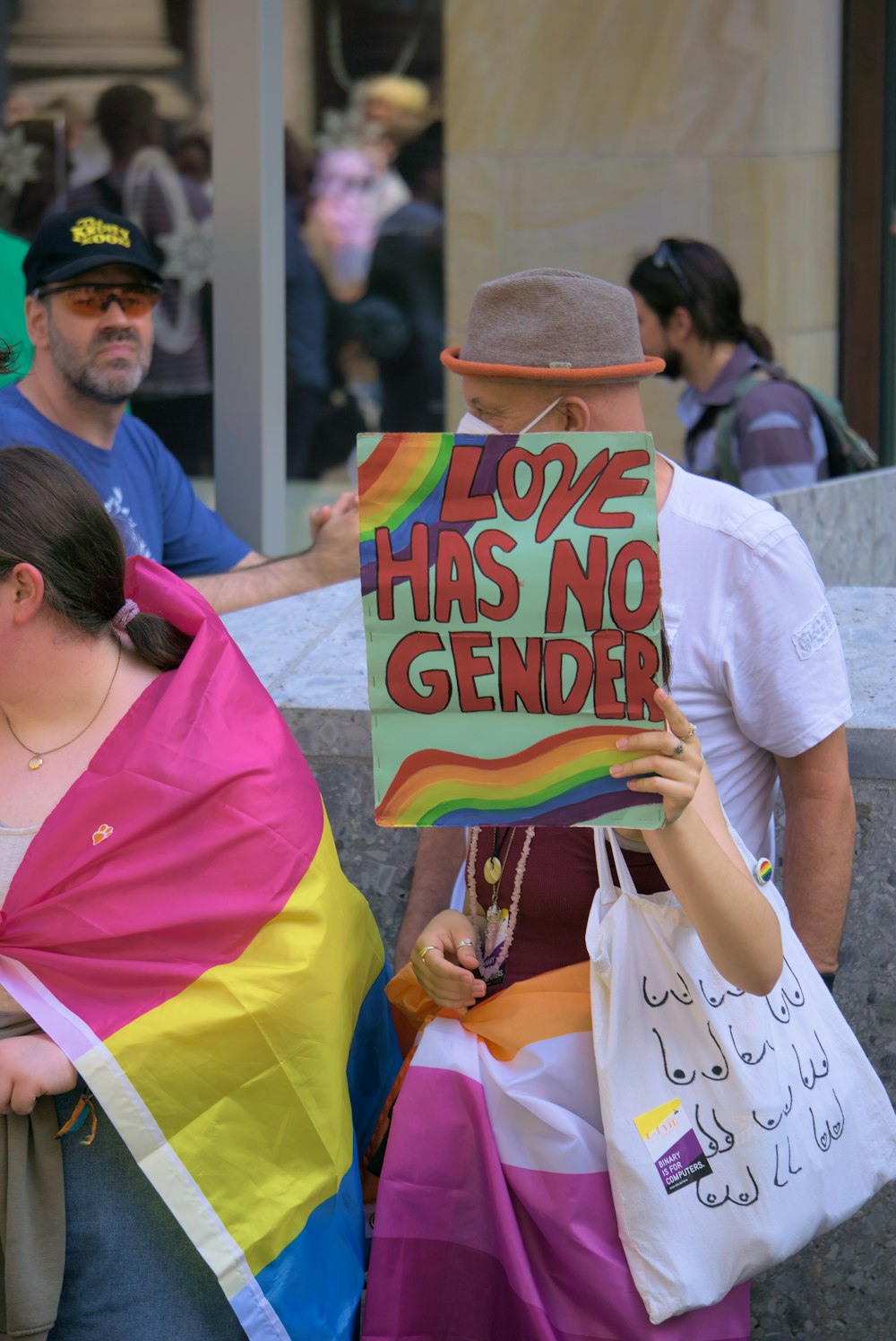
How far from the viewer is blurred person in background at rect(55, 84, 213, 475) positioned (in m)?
9.10

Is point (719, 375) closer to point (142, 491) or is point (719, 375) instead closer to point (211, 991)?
point (142, 491)

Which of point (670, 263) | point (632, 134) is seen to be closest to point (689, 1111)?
point (670, 263)

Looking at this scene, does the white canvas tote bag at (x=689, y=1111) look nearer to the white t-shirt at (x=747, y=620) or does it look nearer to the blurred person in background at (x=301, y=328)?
→ the white t-shirt at (x=747, y=620)

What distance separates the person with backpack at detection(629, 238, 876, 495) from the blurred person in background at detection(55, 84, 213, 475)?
15.1 ft

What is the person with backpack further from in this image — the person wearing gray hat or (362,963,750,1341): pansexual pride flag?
(362,963,750,1341): pansexual pride flag

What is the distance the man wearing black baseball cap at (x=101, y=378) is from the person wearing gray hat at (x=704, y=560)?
5.54 feet

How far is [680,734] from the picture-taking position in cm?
178

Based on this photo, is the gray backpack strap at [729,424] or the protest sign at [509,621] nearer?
the protest sign at [509,621]

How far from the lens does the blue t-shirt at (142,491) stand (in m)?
3.94

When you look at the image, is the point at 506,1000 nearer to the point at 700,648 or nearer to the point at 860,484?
the point at 700,648

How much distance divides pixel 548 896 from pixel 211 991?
48 centimetres

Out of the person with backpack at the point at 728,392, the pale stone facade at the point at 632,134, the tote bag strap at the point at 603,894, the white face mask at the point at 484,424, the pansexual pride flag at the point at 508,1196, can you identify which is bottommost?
the pansexual pride flag at the point at 508,1196

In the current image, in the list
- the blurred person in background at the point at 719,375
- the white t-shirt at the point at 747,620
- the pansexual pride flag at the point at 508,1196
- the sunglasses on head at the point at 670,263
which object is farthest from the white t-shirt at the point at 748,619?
the sunglasses on head at the point at 670,263

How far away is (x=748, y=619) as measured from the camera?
2.14 m
